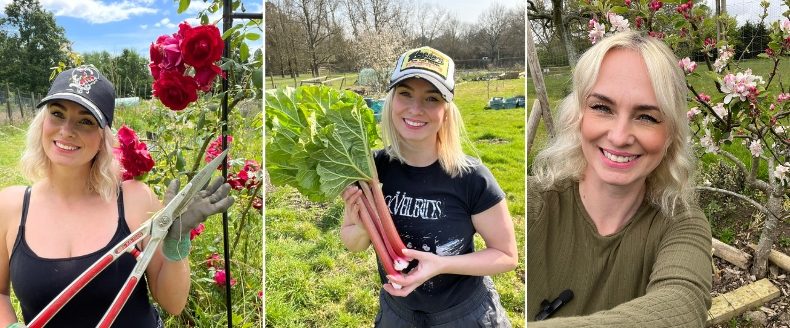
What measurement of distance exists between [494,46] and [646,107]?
47cm

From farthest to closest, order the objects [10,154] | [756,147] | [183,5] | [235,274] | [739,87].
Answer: [10,154], [235,274], [756,147], [739,87], [183,5]

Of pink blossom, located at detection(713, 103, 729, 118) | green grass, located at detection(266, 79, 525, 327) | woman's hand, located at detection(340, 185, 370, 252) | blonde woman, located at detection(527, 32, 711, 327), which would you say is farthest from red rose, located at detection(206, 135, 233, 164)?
pink blossom, located at detection(713, 103, 729, 118)

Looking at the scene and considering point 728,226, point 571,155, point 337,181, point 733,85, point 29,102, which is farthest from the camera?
point 29,102

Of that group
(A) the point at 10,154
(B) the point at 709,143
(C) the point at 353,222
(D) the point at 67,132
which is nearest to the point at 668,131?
(C) the point at 353,222

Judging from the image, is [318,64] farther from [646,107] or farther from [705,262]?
[705,262]

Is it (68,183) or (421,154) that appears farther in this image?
(68,183)

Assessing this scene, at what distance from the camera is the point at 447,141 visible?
1.35 metres

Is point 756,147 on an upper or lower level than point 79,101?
lower

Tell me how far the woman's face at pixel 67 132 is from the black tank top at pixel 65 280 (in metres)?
0.18

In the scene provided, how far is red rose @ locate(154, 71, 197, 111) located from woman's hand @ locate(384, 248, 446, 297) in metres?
0.78

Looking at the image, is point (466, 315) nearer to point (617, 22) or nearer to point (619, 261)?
point (619, 261)

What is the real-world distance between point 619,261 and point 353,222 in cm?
62

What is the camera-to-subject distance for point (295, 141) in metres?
1.34

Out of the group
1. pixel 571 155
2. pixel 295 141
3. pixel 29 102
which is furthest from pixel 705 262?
pixel 29 102
